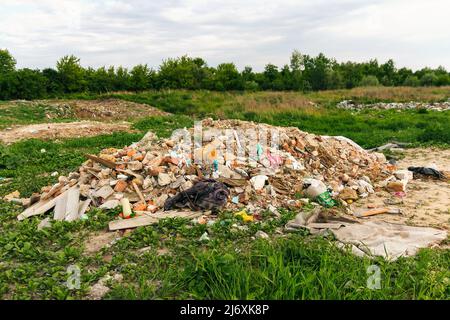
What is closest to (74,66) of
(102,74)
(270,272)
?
(102,74)

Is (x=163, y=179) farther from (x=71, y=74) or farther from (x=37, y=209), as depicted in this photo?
(x=71, y=74)

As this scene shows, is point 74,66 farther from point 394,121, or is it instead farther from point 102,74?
point 394,121

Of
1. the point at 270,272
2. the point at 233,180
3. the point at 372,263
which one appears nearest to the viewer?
the point at 270,272

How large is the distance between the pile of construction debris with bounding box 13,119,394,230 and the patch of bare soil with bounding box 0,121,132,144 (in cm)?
482

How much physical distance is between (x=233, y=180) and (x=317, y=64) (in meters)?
36.7

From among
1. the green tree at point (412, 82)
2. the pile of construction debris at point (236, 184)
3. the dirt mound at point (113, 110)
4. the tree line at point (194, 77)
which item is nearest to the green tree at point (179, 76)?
the tree line at point (194, 77)

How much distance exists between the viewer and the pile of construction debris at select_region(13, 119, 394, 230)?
4.84 metres

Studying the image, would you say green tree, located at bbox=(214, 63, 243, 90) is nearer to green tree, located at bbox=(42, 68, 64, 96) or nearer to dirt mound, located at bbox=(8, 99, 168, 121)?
green tree, located at bbox=(42, 68, 64, 96)

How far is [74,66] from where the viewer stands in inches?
1217

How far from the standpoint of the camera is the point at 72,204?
4.88 m

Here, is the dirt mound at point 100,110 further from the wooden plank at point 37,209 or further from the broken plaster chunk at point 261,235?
the broken plaster chunk at point 261,235

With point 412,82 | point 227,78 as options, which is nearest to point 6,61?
point 227,78

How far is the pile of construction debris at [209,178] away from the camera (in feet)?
15.9

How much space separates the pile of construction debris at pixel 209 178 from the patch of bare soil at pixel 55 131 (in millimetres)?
4824
